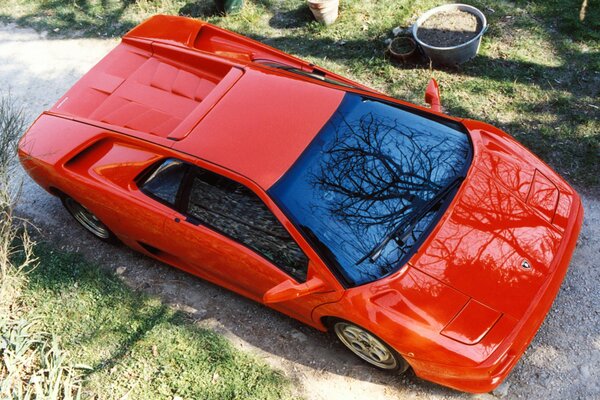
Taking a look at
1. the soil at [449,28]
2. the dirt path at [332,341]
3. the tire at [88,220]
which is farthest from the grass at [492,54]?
the tire at [88,220]

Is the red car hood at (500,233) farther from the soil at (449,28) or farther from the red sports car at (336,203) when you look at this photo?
the soil at (449,28)

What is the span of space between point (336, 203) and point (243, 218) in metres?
0.71

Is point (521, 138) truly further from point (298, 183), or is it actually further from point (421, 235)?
point (298, 183)

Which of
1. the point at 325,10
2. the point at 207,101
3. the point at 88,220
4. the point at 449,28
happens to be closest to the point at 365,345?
the point at 207,101

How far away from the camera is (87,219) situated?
563cm

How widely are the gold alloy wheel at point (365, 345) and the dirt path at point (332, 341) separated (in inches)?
6.6

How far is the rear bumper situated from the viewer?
3.82 metres

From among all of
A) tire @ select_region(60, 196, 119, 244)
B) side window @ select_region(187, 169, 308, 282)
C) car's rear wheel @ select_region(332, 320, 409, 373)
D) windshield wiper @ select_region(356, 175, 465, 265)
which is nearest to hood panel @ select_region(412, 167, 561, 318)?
windshield wiper @ select_region(356, 175, 465, 265)

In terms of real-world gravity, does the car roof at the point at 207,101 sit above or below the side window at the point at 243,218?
above

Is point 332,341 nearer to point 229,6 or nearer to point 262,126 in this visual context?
point 262,126

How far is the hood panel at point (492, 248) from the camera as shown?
3.98 meters

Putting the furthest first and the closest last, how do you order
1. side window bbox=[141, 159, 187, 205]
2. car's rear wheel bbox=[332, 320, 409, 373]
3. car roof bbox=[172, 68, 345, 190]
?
1. side window bbox=[141, 159, 187, 205]
2. car roof bbox=[172, 68, 345, 190]
3. car's rear wheel bbox=[332, 320, 409, 373]

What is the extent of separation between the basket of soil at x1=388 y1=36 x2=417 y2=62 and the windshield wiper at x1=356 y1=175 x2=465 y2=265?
294cm

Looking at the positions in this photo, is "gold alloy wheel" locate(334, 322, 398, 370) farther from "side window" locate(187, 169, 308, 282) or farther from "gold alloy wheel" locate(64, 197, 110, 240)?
"gold alloy wheel" locate(64, 197, 110, 240)
